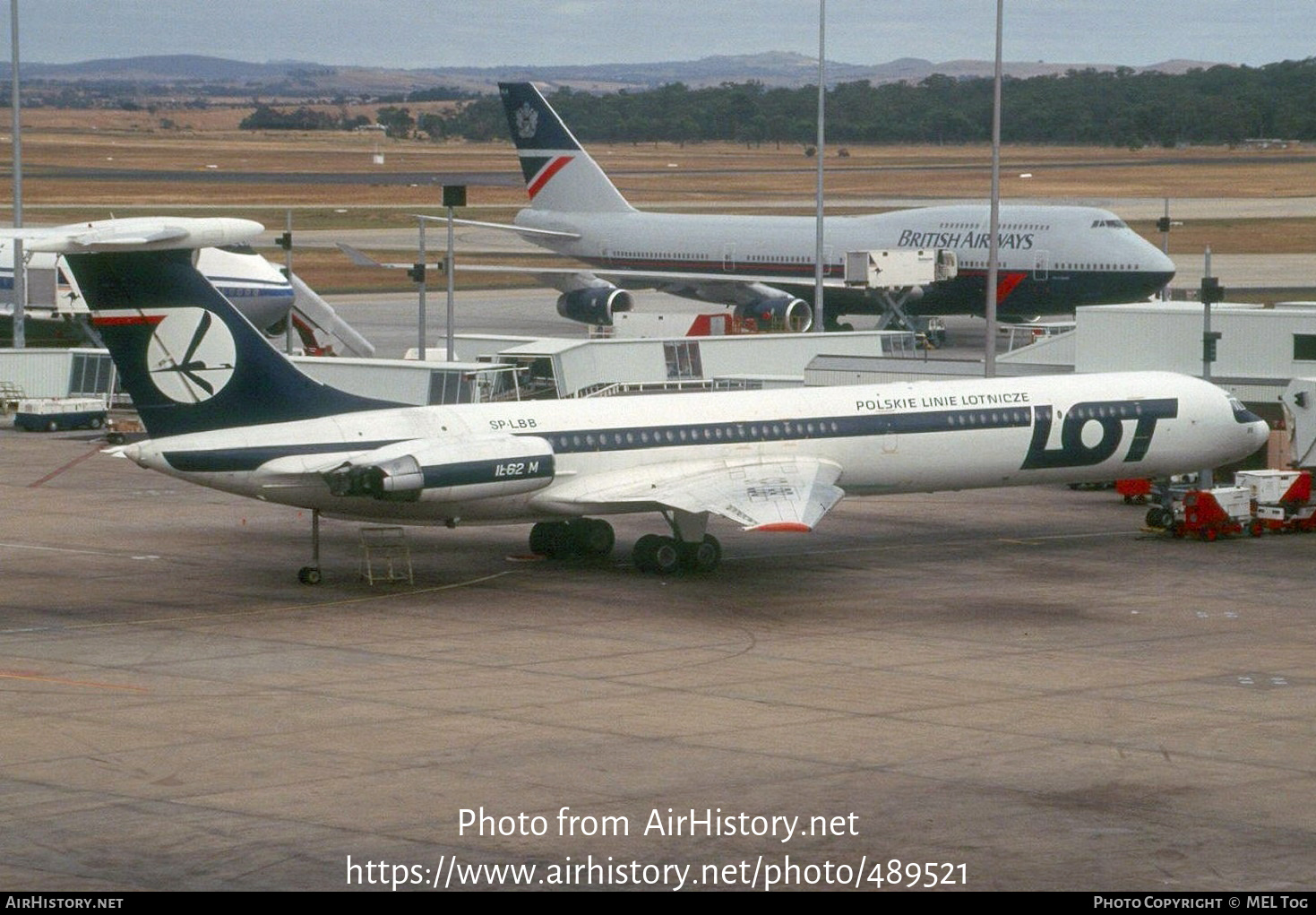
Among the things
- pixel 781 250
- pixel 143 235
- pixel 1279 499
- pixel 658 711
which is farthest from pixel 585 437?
pixel 781 250

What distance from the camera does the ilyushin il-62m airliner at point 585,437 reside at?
32250mm

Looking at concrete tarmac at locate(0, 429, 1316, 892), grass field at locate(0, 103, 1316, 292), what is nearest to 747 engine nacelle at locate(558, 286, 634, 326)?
grass field at locate(0, 103, 1316, 292)

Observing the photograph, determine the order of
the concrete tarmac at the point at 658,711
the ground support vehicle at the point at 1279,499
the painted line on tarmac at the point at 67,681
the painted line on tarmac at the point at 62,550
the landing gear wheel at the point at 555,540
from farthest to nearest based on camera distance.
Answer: the ground support vehicle at the point at 1279,499 < the landing gear wheel at the point at 555,540 < the painted line on tarmac at the point at 62,550 < the painted line on tarmac at the point at 67,681 < the concrete tarmac at the point at 658,711

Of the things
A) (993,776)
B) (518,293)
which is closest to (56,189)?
(518,293)

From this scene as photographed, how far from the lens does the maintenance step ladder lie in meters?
34.2

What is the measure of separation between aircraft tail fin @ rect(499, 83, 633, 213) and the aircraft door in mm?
17929

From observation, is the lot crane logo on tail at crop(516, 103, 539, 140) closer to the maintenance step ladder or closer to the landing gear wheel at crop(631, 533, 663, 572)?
the maintenance step ladder

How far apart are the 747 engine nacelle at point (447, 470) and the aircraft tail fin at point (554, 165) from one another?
154 feet

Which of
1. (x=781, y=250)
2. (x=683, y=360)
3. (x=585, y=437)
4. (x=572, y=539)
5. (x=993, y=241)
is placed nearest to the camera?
(x=585, y=437)

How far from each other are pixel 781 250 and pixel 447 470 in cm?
4374

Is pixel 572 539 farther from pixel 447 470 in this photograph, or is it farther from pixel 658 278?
pixel 658 278

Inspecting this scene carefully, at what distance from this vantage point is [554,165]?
80.4 meters

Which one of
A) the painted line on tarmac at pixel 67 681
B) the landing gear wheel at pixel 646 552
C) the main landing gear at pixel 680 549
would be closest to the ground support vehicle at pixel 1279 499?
the main landing gear at pixel 680 549

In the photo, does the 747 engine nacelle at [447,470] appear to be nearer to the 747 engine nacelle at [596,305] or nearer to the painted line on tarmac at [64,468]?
the painted line on tarmac at [64,468]
